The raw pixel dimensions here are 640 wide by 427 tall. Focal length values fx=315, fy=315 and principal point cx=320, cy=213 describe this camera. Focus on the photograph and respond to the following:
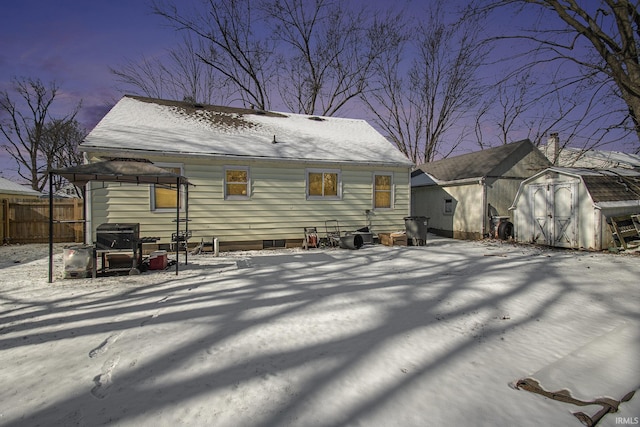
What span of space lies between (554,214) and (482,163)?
455 centimetres

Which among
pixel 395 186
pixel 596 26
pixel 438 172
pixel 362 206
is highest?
pixel 596 26

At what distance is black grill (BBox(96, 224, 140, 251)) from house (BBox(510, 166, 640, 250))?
12641mm

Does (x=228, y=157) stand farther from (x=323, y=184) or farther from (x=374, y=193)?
(x=374, y=193)

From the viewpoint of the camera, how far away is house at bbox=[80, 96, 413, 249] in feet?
30.9

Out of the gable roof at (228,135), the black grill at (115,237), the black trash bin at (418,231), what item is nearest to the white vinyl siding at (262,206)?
the gable roof at (228,135)

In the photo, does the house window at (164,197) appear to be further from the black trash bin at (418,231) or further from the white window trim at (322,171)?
the black trash bin at (418,231)

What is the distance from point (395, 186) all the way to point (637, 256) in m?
7.15

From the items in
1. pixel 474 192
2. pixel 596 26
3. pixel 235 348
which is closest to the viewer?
pixel 235 348

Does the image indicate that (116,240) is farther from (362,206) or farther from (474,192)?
(474,192)

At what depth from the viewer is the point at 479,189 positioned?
1353cm

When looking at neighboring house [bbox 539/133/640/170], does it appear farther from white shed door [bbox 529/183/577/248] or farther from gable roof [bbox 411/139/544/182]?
gable roof [bbox 411/139/544/182]

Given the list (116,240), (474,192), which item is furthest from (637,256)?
(116,240)

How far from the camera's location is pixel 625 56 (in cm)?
533

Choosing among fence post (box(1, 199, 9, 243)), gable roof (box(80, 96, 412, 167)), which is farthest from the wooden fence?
gable roof (box(80, 96, 412, 167))
